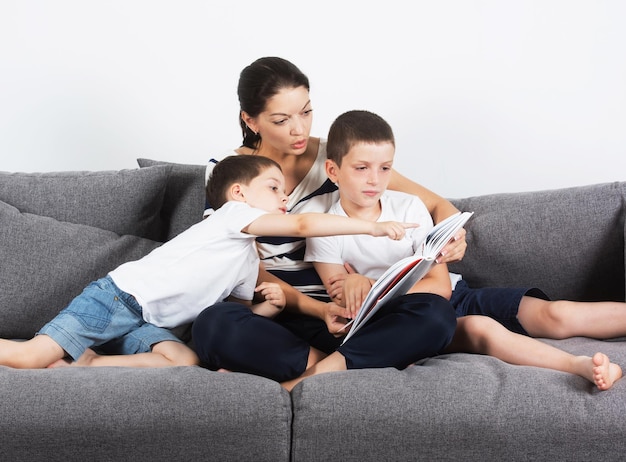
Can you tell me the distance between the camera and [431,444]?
5.66 feet

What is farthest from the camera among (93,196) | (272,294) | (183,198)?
(183,198)

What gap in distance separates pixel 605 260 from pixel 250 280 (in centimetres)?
107

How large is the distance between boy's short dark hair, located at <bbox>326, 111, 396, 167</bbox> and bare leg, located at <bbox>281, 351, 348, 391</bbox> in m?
0.59

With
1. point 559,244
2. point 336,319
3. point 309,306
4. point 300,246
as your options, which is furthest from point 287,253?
point 559,244

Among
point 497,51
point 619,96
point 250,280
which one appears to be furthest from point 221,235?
point 619,96

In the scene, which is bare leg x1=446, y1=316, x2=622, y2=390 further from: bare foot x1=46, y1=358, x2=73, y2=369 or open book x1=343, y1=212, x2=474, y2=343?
bare foot x1=46, y1=358, x2=73, y2=369

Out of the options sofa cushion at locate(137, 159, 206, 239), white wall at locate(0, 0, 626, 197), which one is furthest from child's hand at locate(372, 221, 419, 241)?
white wall at locate(0, 0, 626, 197)

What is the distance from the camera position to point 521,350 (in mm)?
2039

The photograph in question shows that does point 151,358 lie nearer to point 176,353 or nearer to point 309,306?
point 176,353

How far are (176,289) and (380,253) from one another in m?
0.58

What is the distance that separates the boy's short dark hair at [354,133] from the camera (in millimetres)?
2287

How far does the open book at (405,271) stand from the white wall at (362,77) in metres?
1.48

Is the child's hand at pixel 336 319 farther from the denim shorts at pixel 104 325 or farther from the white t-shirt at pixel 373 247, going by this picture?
the denim shorts at pixel 104 325

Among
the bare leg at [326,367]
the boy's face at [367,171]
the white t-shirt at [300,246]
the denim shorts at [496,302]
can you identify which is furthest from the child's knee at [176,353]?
the denim shorts at [496,302]
